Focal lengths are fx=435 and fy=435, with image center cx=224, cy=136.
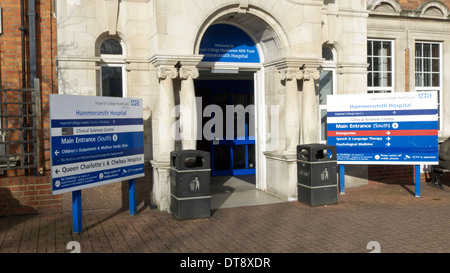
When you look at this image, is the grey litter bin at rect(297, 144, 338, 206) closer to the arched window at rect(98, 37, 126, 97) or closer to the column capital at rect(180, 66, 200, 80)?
the column capital at rect(180, 66, 200, 80)

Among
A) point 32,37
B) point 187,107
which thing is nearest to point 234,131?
point 187,107

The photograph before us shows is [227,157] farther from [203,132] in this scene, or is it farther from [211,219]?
[211,219]

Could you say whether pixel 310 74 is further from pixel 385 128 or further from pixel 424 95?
pixel 424 95

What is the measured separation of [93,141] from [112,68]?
2.47 m

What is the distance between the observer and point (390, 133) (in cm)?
962

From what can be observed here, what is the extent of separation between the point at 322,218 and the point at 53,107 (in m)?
4.89

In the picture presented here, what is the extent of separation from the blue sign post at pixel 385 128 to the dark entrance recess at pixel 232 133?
10.7 ft

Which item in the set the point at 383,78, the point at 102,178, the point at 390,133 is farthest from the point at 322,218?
the point at 383,78

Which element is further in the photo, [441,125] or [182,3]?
[441,125]

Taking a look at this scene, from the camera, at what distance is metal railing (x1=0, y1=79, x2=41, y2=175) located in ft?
26.8

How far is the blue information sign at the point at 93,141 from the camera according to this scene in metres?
6.55

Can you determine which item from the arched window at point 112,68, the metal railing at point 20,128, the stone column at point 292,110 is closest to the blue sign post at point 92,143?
the arched window at point 112,68

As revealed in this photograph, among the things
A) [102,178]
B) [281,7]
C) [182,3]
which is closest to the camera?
[102,178]

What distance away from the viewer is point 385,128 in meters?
9.65
